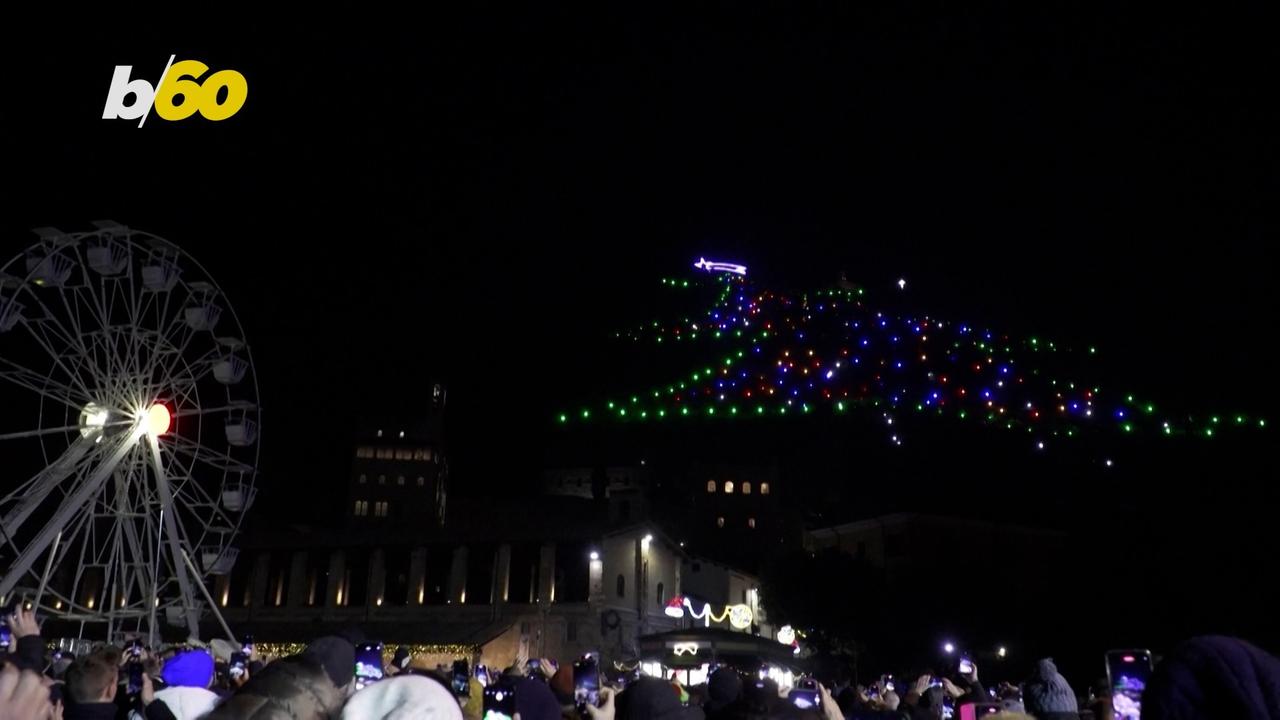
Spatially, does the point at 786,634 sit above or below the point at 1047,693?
above

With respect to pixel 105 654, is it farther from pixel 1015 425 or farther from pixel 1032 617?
pixel 1032 617

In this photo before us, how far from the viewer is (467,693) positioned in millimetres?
8805

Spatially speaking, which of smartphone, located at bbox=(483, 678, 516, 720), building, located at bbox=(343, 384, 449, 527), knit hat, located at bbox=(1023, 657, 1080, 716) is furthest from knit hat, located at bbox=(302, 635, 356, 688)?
building, located at bbox=(343, 384, 449, 527)

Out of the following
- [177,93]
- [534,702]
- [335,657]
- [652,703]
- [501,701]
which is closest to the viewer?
[335,657]

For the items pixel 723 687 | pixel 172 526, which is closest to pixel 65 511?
pixel 172 526

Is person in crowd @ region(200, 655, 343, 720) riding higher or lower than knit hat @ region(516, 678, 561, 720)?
higher

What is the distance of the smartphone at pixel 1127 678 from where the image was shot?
6.50 meters

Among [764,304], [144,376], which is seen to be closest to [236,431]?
[144,376]

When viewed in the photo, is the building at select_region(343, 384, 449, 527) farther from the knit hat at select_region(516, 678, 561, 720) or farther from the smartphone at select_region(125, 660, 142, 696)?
the knit hat at select_region(516, 678, 561, 720)

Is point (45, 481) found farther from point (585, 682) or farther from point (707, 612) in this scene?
point (707, 612)

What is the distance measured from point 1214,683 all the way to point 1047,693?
6033 millimetres

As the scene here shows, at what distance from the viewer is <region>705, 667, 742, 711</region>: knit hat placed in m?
6.17

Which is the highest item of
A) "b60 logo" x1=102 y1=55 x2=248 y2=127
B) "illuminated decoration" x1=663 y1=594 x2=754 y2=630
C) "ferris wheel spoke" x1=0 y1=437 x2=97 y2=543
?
"b60 logo" x1=102 y1=55 x2=248 y2=127

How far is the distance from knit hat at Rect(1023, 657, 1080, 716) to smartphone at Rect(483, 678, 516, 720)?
13.7 ft
